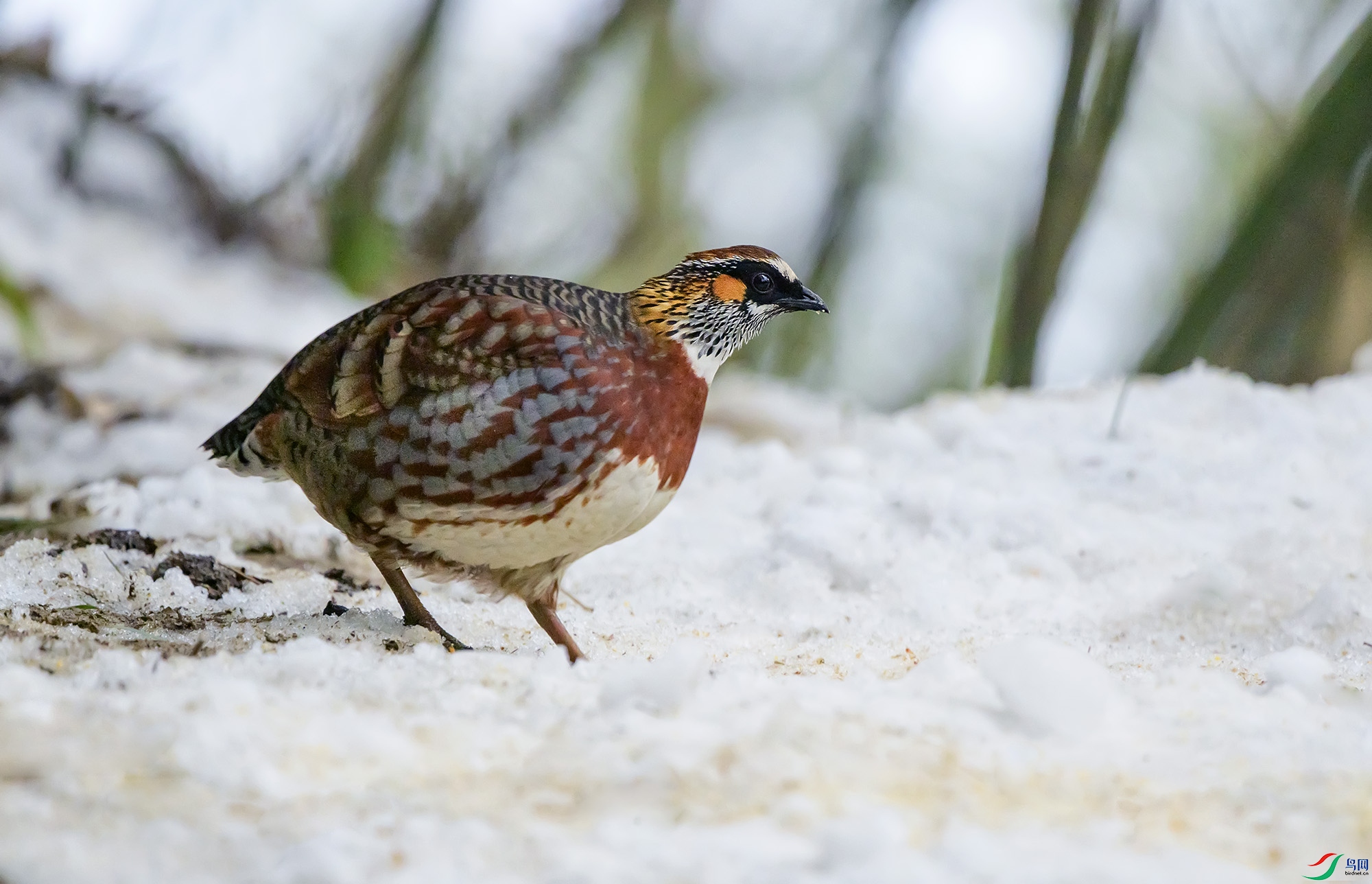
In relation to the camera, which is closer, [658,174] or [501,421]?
[501,421]

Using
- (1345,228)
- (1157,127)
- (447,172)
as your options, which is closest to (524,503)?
(1345,228)

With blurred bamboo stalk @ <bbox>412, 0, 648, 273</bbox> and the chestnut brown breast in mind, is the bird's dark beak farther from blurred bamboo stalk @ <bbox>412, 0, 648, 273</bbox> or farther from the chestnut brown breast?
blurred bamboo stalk @ <bbox>412, 0, 648, 273</bbox>

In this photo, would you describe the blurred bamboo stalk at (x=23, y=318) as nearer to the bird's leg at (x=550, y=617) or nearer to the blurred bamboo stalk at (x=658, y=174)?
the bird's leg at (x=550, y=617)

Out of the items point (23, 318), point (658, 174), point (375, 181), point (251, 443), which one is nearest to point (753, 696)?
point (251, 443)

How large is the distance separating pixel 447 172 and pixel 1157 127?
6.55m

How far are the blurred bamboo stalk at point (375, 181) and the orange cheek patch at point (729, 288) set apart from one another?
6417mm

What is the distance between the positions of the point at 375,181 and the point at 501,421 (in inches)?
292

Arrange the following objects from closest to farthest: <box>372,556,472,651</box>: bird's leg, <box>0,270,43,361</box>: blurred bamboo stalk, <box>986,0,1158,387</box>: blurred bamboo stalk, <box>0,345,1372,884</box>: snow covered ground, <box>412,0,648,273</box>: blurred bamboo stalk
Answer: <box>0,345,1372,884</box>: snow covered ground, <box>372,556,472,651</box>: bird's leg, <box>0,270,43,361</box>: blurred bamboo stalk, <box>986,0,1158,387</box>: blurred bamboo stalk, <box>412,0,648,273</box>: blurred bamboo stalk

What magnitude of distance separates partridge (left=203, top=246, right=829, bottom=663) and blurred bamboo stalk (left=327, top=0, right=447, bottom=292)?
6.22m

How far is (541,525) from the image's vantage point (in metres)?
3.00

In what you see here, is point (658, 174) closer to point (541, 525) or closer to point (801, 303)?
point (801, 303)

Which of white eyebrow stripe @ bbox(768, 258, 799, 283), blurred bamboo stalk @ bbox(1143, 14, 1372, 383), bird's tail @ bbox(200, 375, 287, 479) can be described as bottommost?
blurred bamboo stalk @ bbox(1143, 14, 1372, 383)

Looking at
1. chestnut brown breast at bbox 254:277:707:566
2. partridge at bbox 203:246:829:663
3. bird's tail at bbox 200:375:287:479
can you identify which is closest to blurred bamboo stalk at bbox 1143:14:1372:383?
partridge at bbox 203:246:829:663

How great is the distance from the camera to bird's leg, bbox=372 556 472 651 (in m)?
3.24
